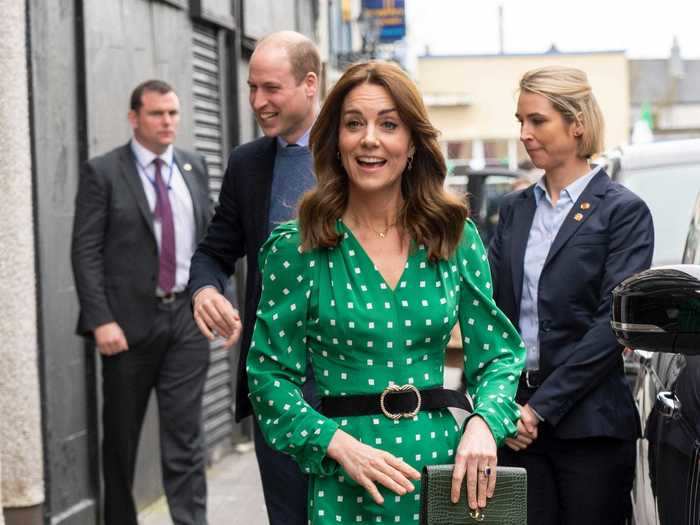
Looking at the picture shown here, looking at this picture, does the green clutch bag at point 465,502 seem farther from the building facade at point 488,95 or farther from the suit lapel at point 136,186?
the building facade at point 488,95

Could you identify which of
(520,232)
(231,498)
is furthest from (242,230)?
(231,498)

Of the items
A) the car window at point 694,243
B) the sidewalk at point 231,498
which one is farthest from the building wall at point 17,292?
the car window at point 694,243

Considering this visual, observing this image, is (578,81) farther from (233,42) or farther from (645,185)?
(233,42)

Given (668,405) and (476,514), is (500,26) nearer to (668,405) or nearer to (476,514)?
(668,405)

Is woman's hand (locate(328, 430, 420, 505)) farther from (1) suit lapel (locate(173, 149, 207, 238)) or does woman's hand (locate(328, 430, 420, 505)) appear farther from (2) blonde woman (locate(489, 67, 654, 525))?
(1) suit lapel (locate(173, 149, 207, 238))

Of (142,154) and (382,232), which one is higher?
(142,154)

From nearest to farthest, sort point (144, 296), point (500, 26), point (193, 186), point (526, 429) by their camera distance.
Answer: point (526, 429)
point (144, 296)
point (193, 186)
point (500, 26)

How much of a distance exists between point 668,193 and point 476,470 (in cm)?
486

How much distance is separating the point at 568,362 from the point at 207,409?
18.5ft

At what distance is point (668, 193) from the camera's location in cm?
804

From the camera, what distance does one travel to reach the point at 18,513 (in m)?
7.01

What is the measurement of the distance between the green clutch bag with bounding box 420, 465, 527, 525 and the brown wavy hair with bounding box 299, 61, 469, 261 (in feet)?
1.82

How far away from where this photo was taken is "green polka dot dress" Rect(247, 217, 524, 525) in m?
3.59

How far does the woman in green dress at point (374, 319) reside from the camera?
359cm
